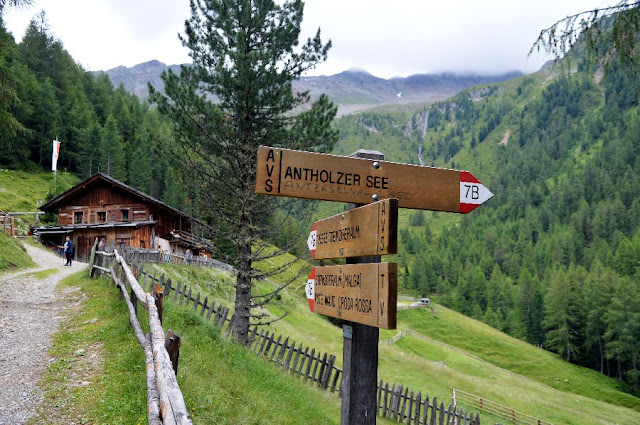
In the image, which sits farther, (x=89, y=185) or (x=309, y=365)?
(x=89, y=185)

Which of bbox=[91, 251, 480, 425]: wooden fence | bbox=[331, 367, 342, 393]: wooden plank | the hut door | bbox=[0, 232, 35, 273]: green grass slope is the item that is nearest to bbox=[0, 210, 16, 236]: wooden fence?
the hut door

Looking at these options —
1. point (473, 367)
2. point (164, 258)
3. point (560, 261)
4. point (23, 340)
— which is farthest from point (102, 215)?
point (560, 261)

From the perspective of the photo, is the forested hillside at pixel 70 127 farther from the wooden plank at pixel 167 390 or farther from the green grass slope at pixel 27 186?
the wooden plank at pixel 167 390

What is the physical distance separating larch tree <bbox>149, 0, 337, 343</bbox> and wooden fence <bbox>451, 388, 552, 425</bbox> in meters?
20.1

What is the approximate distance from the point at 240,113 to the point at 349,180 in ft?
29.9

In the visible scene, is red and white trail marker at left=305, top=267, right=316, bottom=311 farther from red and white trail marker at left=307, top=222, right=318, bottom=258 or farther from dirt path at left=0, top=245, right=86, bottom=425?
dirt path at left=0, top=245, right=86, bottom=425

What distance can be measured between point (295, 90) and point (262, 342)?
26.7 ft

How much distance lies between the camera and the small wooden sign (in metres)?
3.19

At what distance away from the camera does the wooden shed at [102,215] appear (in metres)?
37.1

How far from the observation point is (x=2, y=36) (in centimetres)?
1325

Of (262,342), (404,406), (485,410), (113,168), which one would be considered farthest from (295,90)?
(113,168)

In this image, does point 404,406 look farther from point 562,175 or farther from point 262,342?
point 562,175

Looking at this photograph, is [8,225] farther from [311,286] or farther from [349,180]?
[349,180]

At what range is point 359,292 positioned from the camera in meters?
3.57
